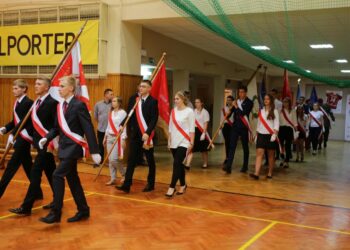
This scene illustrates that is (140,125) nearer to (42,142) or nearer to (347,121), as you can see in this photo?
(42,142)

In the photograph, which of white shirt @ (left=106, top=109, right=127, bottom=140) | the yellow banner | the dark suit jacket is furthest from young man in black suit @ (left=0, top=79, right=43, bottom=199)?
the dark suit jacket

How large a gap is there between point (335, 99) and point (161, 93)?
1574cm

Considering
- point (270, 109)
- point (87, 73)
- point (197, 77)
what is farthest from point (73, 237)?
point (197, 77)

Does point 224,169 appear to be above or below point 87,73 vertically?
below

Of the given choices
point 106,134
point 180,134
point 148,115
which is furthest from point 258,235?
point 106,134

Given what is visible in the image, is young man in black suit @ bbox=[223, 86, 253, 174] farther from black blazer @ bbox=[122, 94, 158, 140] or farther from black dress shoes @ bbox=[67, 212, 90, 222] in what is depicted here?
black dress shoes @ bbox=[67, 212, 90, 222]

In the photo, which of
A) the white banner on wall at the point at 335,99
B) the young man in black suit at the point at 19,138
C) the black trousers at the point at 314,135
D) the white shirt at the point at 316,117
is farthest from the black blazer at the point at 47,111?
the white banner on wall at the point at 335,99

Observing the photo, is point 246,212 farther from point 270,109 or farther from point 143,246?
point 270,109

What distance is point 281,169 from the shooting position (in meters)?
9.44

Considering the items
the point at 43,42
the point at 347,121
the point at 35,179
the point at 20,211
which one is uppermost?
the point at 43,42

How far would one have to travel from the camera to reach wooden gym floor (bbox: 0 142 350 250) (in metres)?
4.20

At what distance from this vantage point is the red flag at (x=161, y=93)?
6.92 meters

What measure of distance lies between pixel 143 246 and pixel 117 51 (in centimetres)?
562

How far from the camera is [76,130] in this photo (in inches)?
180
